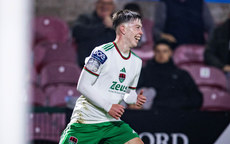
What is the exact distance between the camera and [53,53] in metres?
5.79

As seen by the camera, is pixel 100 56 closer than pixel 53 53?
Yes

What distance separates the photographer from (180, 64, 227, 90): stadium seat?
5691 mm

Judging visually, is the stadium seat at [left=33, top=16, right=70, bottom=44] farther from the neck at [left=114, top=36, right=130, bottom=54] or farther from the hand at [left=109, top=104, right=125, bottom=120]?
the hand at [left=109, top=104, right=125, bottom=120]

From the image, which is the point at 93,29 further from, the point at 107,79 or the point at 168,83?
the point at 107,79

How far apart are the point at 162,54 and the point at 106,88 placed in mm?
3031

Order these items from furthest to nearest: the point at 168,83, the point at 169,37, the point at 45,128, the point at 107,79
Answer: the point at 169,37
the point at 168,83
the point at 45,128
the point at 107,79

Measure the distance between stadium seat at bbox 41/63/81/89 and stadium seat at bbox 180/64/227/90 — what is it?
66.2 inches

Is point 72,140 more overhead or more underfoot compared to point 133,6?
more underfoot

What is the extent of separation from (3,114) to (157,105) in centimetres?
435

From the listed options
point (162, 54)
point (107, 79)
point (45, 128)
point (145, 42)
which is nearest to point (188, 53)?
point (145, 42)

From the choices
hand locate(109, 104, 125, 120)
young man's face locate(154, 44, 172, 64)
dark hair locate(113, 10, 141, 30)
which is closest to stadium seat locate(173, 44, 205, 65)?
young man's face locate(154, 44, 172, 64)

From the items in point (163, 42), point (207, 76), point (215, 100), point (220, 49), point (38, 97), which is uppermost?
point (163, 42)

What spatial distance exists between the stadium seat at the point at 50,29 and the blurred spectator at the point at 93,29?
63 centimetres

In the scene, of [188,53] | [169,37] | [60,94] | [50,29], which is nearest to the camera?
[60,94]
